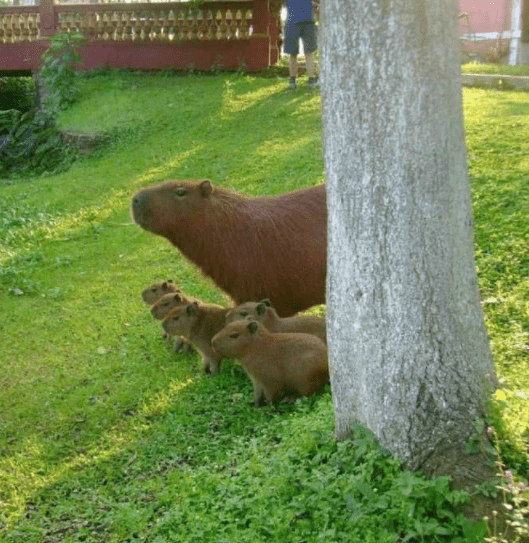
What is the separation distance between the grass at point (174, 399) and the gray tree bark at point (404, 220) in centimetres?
24

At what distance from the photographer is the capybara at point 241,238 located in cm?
706

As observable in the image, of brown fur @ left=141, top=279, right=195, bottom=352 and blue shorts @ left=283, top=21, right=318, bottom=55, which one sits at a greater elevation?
blue shorts @ left=283, top=21, right=318, bottom=55

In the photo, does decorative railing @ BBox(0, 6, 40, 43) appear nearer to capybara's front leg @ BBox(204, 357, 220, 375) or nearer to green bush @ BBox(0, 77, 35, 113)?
green bush @ BBox(0, 77, 35, 113)

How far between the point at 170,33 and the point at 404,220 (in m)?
16.4

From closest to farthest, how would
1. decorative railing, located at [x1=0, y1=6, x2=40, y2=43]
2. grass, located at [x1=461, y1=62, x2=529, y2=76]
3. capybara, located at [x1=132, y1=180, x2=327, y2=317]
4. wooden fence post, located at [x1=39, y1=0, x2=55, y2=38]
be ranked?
capybara, located at [x1=132, y1=180, x2=327, y2=317] → grass, located at [x1=461, y1=62, x2=529, y2=76] → wooden fence post, located at [x1=39, y1=0, x2=55, y2=38] → decorative railing, located at [x1=0, y1=6, x2=40, y2=43]

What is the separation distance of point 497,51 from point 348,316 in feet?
59.1

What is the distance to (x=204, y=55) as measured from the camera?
19.2 metres

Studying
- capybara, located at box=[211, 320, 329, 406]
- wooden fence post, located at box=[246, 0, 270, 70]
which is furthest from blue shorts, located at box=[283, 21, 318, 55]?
capybara, located at box=[211, 320, 329, 406]

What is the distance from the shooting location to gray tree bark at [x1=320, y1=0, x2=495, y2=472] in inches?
156

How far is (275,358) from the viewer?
6.01 meters

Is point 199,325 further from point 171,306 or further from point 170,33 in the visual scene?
point 170,33

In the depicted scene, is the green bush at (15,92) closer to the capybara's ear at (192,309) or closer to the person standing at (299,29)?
the person standing at (299,29)

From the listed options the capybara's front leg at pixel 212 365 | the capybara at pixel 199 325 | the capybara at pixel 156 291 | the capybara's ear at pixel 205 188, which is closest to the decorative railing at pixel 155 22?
the capybara at pixel 156 291

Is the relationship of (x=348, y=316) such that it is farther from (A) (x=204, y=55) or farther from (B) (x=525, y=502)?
(A) (x=204, y=55)
